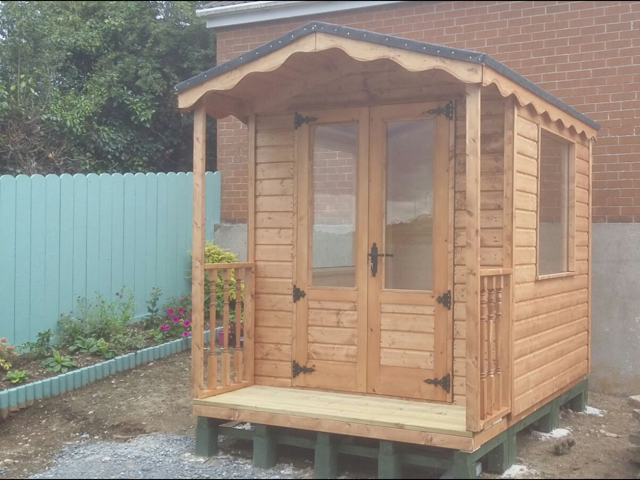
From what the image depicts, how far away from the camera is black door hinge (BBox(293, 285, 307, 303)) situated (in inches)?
229

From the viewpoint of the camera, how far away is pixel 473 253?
448cm

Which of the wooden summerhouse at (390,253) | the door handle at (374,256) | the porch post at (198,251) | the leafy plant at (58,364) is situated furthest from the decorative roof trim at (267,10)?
the leafy plant at (58,364)

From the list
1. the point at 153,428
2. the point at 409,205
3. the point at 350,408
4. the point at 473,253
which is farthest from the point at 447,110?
the point at 153,428

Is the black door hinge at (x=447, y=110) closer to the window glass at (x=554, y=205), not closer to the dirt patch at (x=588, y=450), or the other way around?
the window glass at (x=554, y=205)

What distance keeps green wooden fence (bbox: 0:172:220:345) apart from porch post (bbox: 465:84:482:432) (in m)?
4.71

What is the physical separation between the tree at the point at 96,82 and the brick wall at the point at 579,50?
4.75 meters

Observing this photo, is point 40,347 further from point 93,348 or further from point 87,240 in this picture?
point 87,240

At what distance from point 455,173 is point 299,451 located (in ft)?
7.65

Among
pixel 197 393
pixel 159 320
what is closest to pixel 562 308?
pixel 197 393

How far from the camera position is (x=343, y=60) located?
18.4ft

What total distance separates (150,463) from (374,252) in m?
2.18

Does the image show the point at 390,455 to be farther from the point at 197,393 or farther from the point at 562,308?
the point at 562,308

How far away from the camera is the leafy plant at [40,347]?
7157 millimetres

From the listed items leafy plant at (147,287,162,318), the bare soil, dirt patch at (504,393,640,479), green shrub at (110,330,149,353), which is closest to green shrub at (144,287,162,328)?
leafy plant at (147,287,162,318)
